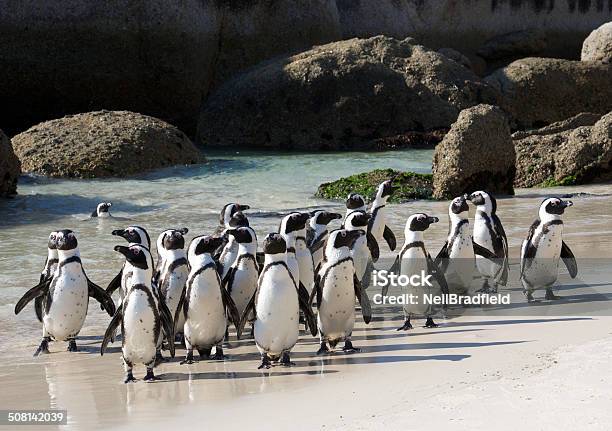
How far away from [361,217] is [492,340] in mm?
1397

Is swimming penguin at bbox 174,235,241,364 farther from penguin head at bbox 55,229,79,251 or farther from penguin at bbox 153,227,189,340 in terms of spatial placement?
penguin head at bbox 55,229,79,251

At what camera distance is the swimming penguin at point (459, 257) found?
25.4 ft

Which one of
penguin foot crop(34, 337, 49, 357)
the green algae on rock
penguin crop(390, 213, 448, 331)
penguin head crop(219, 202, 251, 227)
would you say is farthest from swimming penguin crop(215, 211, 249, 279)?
the green algae on rock

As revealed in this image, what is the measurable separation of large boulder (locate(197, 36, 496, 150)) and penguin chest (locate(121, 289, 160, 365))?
517 inches

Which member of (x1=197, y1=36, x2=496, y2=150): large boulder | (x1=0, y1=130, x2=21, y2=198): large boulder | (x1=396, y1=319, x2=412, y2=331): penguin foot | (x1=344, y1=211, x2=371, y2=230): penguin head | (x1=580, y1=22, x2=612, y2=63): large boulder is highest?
(x1=580, y1=22, x2=612, y2=63): large boulder

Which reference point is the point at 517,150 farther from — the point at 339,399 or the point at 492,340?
the point at 339,399

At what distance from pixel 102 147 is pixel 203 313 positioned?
32.0 feet

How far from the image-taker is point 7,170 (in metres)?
13.9

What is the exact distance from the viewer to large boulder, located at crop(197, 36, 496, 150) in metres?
19.3

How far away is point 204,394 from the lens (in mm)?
5672

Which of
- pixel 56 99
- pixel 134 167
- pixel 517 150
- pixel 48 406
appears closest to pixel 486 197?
pixel 48 406

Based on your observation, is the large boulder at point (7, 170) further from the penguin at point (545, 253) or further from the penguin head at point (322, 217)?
the penguin at point (545, 253)

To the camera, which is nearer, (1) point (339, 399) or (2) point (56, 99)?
(1) point (339, 399)

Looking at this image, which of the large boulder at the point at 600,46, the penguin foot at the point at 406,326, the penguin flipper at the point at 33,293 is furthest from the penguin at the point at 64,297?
the large boulder at the point at 600,46
